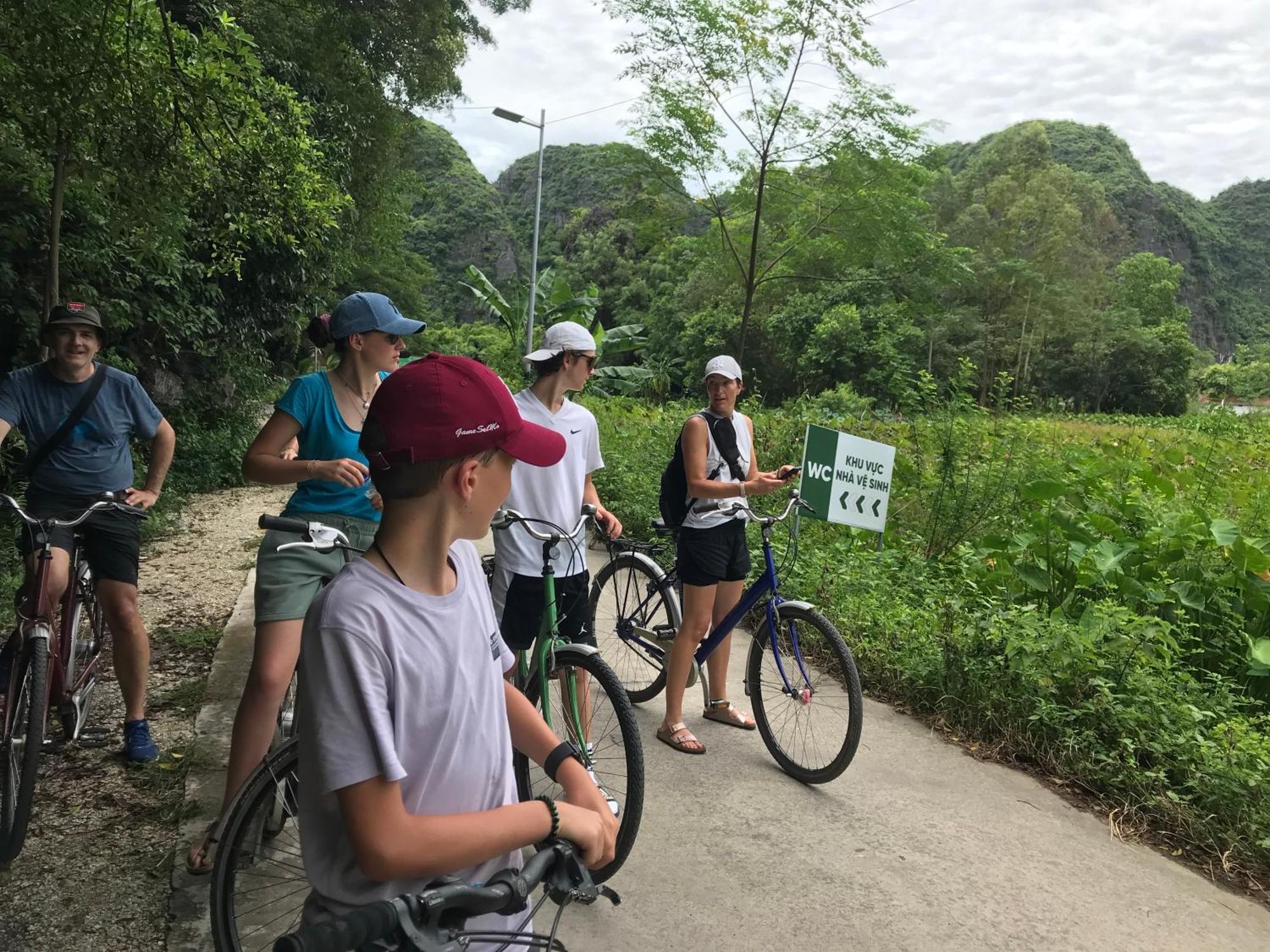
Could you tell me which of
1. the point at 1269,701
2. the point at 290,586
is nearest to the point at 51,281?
the point at 290,586

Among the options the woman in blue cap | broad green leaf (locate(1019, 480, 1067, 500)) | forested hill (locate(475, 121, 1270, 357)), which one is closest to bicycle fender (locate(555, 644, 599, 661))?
the woman in blue cap

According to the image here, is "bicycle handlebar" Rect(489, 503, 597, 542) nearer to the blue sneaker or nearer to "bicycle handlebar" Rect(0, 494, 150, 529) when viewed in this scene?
"bicycle handlebar" Rect(0, 494, 150, 529)

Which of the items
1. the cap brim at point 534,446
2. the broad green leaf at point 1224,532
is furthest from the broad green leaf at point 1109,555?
the cap brim at point 534,446

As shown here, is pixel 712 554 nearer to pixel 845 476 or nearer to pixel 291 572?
pixel 845 476

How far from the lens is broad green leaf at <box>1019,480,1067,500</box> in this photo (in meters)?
5.89

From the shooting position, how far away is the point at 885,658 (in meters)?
5.14

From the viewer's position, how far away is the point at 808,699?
3.99m

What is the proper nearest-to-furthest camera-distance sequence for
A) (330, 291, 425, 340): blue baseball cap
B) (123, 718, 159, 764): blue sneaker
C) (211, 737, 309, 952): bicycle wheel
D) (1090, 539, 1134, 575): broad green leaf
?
(211, 737, 309, 952): bicycle wheel
(330, 291, 425, 340): blue baseball cap
(123, 718, 159, 764): blue sneaker
(1090, 539, 1134, 575): broad green leaf

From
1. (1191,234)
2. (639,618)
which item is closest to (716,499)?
(639,618)

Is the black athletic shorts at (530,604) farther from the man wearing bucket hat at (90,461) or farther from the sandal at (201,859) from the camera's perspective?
the man wearing bucket hat at (90,461)

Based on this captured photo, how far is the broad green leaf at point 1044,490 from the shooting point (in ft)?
19.3

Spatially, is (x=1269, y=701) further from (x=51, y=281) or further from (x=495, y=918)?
(x=51, y=281)

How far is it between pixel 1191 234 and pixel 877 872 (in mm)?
100433

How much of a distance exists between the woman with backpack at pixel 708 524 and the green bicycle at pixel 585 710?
40.3 inches
